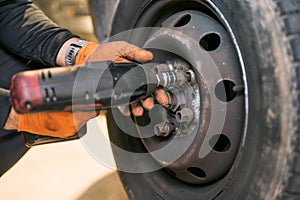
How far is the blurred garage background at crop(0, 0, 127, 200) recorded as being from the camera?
5.46ft

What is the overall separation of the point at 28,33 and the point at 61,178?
755 millimetres

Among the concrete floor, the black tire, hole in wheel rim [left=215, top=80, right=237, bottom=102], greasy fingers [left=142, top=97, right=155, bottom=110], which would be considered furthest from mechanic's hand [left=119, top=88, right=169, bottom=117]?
the concrete floor

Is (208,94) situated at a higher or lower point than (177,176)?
higher

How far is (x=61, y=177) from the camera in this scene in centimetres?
181

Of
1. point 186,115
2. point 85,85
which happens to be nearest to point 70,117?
point 85,85

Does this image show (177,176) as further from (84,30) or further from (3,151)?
(84,30)

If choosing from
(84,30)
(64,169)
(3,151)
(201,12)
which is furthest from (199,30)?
(84,30)

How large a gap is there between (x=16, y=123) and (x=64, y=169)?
33.3 inches

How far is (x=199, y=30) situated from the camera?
40.4 inches

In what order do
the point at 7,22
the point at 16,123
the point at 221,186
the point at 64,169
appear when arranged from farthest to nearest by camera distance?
the point at 64,169, the point at 7,22, the point at 16,123, the point at 221,186

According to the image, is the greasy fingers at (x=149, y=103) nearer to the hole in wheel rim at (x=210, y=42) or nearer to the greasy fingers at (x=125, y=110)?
the greasy fingers at (x=125, y=110)

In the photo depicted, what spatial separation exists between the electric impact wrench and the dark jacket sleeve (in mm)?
370

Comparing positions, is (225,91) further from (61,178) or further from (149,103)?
(61,178)

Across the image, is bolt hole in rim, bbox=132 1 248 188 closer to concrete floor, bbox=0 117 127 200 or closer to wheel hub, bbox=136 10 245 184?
wheel hub, bbox=136 10 245 184
